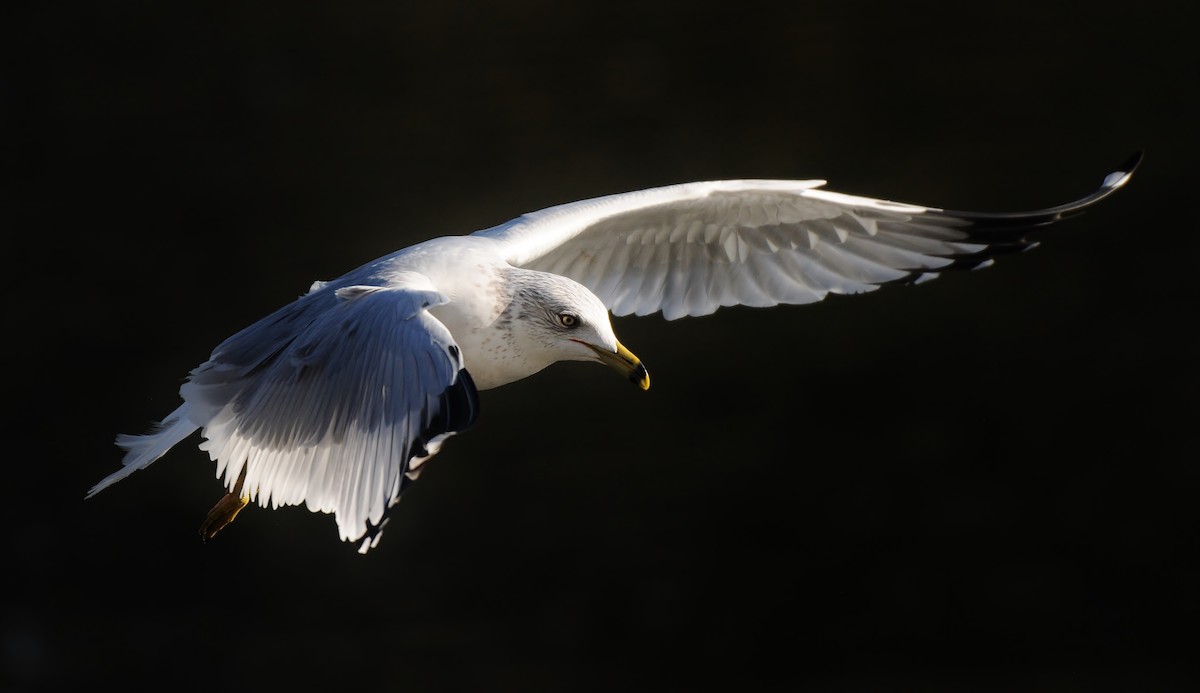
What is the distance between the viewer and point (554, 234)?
2.52 metres

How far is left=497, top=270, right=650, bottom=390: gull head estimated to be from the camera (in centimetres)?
220

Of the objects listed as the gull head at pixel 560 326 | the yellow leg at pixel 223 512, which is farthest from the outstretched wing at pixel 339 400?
the yellow leg at pixel 223 512

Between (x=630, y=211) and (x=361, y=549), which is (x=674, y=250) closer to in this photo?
(x=630, y=211)

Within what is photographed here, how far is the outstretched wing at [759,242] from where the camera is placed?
2.63 m

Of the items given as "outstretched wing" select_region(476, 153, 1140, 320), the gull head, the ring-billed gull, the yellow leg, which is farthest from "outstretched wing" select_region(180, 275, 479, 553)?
"outstretched wing" select_region(476, 153, 1140, 320)

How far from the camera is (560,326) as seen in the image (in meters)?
2.21

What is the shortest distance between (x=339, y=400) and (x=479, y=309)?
0.29 meters

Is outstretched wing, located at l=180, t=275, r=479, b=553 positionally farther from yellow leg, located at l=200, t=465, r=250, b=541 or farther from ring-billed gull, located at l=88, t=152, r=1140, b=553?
yellow leg, located at l=200, t=465, r=250, b=541

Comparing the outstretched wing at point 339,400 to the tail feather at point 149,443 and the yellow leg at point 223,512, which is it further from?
the yellow leg at point 223,512

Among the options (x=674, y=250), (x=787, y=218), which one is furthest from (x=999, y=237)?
(x=674, y=250)

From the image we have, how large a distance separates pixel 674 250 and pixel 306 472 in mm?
1080

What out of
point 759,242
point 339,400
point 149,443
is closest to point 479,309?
point 339,400

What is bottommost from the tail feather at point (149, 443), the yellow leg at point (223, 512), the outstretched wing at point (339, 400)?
the yellow leg at point (223, 512)

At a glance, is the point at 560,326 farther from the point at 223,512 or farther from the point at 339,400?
the point at 223,512
